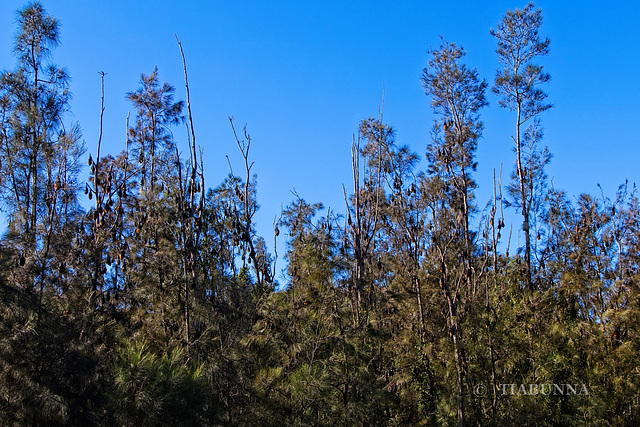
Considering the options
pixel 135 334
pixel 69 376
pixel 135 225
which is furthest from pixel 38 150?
pixel 69 376

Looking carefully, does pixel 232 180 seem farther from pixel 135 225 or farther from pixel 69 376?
pixel 69 376

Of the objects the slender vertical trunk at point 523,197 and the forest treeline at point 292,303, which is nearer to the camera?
the forest treeline at point 292,303

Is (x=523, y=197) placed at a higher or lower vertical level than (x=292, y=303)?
higher

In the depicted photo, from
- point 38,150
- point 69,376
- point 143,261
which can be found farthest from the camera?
point 38,150

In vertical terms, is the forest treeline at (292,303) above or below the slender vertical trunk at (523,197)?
below

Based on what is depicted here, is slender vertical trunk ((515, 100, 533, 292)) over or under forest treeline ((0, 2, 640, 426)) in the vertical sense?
over

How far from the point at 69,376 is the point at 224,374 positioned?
227cm

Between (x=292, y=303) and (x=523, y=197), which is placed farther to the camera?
(x=523, y=197)

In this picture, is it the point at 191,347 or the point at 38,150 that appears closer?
the point at 191,347

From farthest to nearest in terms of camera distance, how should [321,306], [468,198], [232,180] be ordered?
[232,180] → [468,198] → [321,306]

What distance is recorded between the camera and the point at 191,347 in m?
9.77

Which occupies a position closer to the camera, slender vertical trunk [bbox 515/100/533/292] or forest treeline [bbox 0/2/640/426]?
forest treeline [bbox 0/2/640/426]

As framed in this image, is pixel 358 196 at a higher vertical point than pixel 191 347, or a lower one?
higher

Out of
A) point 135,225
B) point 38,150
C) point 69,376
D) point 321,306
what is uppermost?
point 38,150
